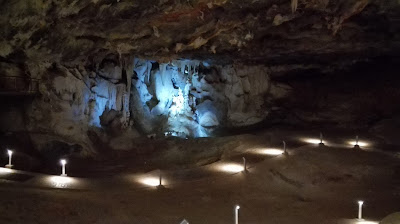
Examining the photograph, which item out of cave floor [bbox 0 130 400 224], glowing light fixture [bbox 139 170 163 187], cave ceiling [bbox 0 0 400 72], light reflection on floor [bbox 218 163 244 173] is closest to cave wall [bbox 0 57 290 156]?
cave ceiling [bbox 0 0 400 72]

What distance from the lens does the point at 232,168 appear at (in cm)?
1523

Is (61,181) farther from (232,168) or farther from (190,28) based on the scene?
(190,28)

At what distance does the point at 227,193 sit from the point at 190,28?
8.73 metres

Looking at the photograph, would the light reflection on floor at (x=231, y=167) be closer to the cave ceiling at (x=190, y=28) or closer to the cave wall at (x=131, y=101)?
the cave ceiling at (x=190, y=28)

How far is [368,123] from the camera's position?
79.8 feet

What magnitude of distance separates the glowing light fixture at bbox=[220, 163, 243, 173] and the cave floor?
17cm

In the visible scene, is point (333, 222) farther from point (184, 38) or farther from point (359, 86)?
point (359, 86)

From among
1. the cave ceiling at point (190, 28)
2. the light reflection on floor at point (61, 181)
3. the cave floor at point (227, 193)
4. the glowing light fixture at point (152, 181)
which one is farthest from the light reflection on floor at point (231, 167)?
the cave ceiling at point (190, 28)

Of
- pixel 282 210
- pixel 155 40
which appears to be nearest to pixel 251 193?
pixel 282 210

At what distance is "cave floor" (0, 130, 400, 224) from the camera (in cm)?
1011

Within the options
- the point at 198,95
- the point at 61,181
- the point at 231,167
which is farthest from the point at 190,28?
the point at 198,95

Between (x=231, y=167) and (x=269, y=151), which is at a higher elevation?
(x=269, y=151)

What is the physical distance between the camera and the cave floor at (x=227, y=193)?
33.2 ft

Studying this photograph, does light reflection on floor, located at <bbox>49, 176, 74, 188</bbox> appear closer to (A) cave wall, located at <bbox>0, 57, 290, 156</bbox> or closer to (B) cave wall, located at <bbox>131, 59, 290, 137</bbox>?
(A) cave wall, located at <bbox>0, 57, 290, 156</bbox>
